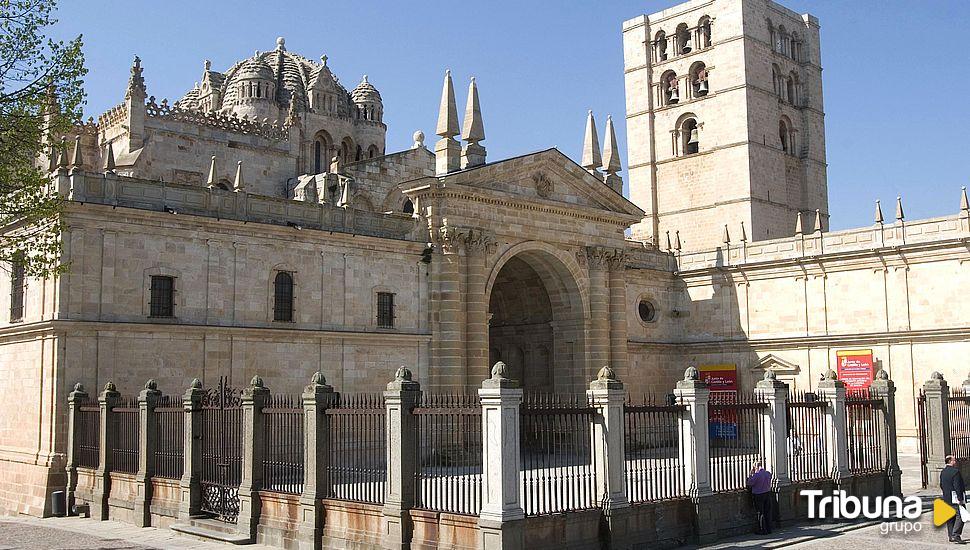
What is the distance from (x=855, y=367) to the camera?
3606 cm

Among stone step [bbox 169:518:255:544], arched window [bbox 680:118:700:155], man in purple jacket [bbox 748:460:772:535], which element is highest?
arched window [bbox 680:118:700:155]

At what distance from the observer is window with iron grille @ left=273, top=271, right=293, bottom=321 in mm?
28422

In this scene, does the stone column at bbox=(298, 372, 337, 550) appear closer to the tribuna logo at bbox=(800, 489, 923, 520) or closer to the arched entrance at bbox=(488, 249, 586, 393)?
the tribuna logo at bbox=(800, 489, 923, 520)

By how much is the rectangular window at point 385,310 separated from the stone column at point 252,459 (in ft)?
36.0

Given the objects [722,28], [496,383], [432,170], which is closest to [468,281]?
[432,170]

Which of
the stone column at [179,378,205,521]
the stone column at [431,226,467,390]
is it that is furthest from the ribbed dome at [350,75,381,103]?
the stone column at [179,378,205,521]

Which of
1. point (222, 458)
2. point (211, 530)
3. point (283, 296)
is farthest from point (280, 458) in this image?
point (283, 296)

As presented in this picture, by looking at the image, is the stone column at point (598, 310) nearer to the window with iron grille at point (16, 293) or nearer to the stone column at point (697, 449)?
the stone column at point (697, 449)

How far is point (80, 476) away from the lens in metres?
23.9

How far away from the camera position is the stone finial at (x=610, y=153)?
38.3 metres

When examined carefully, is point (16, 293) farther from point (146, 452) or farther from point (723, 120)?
point (723, 120)

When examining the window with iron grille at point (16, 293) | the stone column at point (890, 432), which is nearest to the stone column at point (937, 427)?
the stone column at point (890, 432)

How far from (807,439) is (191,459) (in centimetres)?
1355

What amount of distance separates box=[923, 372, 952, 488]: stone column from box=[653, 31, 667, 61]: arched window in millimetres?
34715
